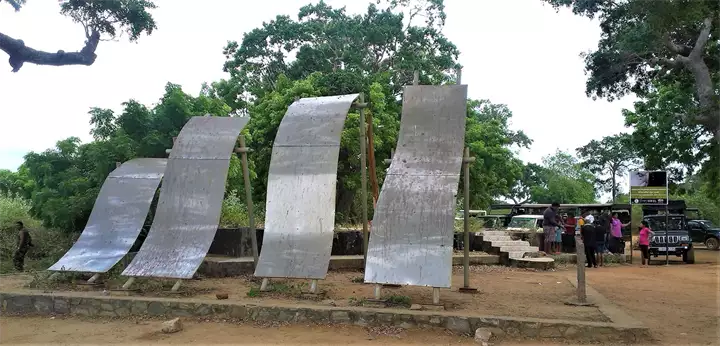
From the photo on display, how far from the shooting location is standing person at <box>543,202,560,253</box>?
1546 centimetres

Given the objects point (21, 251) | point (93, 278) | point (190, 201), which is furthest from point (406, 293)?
point (21, 251)

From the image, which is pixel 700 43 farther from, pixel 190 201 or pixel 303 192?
pixel 190 201

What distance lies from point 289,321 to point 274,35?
2351 cm

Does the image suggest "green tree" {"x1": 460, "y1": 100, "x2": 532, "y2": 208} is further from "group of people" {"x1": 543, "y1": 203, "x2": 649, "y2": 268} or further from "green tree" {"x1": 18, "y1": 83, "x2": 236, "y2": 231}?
"green tree" {"x1": 18, "y1": 83, "x2": 236, "y2": 231}

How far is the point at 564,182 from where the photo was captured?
47.6m

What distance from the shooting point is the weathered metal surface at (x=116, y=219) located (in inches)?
360

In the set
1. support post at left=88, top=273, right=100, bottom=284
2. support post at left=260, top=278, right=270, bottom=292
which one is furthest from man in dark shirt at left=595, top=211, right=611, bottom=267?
support post at left=88, top=273, right=100, bottom=284

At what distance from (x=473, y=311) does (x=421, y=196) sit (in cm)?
Result: 168

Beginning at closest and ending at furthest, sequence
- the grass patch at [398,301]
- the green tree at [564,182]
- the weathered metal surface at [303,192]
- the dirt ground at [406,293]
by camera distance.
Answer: the grass patch at [398,301], the dirt ground at [406,293], the weathered metal surface at [303,192], the green tree at [564,182]

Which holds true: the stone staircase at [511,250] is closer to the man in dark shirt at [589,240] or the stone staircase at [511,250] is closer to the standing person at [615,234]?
the man in dark shirt at [589,240]

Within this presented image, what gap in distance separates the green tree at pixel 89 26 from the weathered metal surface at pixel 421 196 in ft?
21.1

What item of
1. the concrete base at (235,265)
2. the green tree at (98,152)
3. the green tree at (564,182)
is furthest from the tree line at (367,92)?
the green tree at (564,182)

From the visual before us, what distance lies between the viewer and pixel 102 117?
1380 cm

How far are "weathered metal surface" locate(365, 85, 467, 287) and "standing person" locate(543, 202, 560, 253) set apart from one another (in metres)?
7.83
